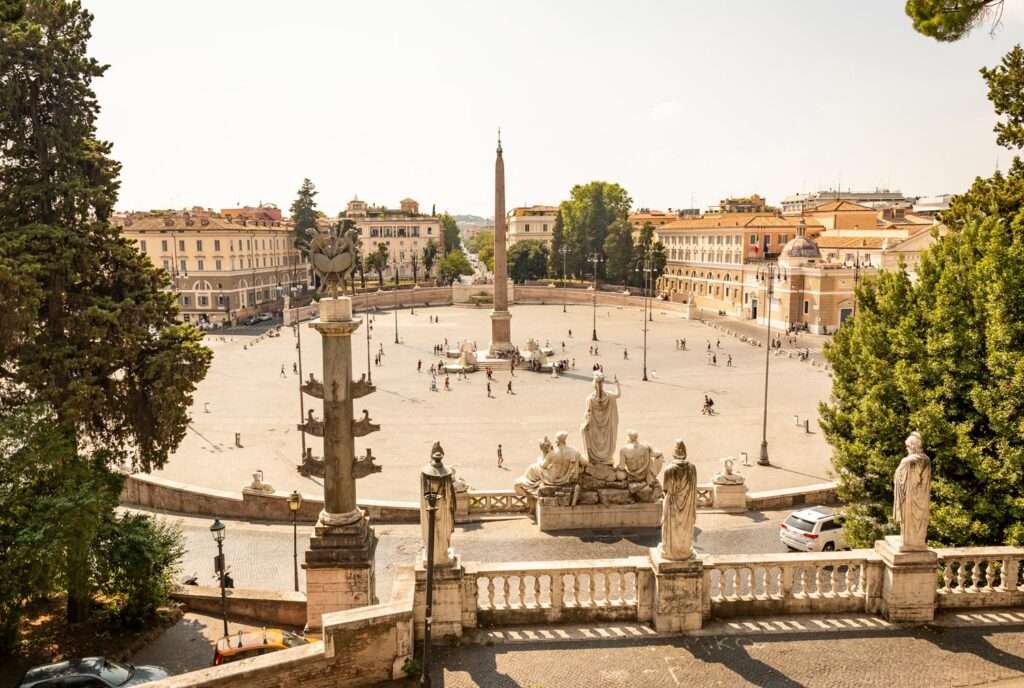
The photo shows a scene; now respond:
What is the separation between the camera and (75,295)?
14.5m

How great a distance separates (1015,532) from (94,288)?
1631cm

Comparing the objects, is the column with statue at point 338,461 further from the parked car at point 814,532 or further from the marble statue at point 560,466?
the parked car at point 814,532

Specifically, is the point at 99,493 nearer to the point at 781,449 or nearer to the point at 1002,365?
the point at 1002,365

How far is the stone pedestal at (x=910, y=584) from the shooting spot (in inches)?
374

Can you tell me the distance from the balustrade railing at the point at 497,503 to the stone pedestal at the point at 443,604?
10.1 metres

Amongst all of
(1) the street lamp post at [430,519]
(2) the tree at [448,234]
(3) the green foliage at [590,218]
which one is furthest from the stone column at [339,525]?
(2) the tree at [448,234]

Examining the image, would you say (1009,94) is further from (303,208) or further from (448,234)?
(448,234)

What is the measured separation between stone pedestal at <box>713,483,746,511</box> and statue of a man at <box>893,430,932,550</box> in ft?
35.6

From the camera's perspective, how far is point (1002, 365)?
11.7 meters

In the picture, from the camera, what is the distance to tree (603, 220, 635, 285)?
9269 cm

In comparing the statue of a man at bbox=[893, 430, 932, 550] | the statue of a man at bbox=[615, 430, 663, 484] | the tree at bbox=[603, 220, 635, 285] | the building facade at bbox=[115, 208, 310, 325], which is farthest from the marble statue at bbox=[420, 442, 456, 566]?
the tree at bbox=[603, 220, 635, 285]

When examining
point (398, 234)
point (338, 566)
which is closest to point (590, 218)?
point (398, 234)

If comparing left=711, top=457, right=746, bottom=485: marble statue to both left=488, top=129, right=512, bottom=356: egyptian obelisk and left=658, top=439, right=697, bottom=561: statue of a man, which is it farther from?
left=488, top=129, right=512, bottom=356: egyptian obelisk

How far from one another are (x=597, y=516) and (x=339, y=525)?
735 centimetres
